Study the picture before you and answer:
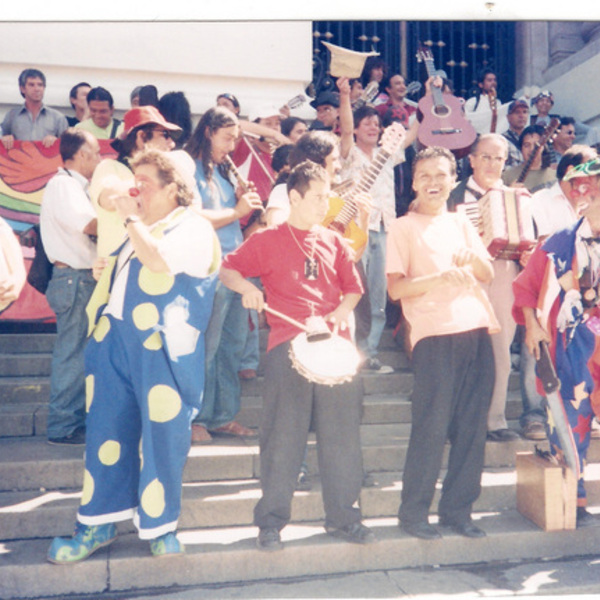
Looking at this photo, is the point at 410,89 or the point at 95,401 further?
the point at 410,89

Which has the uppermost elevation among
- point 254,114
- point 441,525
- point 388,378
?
point 254,114

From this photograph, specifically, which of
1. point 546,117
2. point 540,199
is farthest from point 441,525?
point 546,117

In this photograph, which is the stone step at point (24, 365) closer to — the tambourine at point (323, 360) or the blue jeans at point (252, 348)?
the blue jeans at point (252, 348)

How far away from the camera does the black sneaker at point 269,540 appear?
3.73m

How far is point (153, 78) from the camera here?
7.13 metres

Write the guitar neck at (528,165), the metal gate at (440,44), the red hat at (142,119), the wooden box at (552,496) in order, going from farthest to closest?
the metal gate at (440,44)
the guitar neck at (528,165)
the red hat at (142,119)
the wooden box at (552,496)

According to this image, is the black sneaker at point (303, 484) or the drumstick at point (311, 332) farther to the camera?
the black sneaker at point (303, 484)

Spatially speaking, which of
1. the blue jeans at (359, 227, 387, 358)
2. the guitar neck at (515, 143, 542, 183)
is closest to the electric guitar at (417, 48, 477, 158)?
the guitar neck at (515, 143, 542, 183)

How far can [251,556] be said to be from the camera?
375 centimetres

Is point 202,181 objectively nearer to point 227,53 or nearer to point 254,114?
point 254,114

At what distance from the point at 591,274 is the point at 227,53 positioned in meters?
4.30

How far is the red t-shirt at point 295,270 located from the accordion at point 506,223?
3.71 ft

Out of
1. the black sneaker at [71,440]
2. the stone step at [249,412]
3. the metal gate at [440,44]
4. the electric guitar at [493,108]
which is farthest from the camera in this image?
the metal gate at [440,44]

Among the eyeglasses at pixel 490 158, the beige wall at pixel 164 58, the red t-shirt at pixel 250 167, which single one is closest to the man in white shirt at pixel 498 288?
the eyeglasses at pixel 490 158
